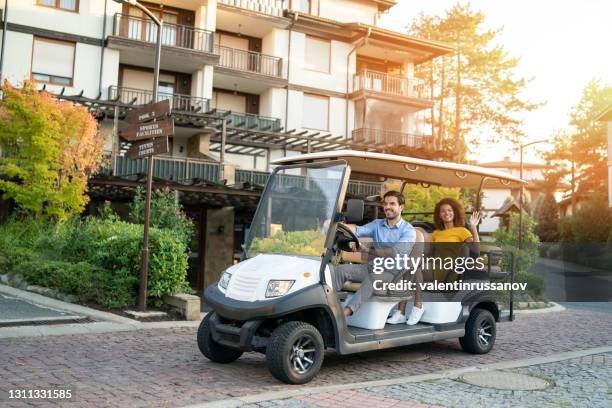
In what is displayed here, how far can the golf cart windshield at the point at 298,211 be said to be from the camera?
6.49 meters

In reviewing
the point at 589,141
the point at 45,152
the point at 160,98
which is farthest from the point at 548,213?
the point at 45,152

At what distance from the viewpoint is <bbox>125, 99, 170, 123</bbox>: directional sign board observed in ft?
33.7

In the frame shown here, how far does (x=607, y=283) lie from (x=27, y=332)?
23510 mm

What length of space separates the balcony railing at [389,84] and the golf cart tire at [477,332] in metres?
23.3

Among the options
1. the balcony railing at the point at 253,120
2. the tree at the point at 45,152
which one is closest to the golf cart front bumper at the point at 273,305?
the tree at the point at 45,152

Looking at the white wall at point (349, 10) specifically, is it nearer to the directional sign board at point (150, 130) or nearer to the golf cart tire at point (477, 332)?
the directional sign board at point (150, 130)

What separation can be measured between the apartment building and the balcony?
0.05 meters

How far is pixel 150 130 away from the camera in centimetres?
1043

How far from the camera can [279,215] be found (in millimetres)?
6922

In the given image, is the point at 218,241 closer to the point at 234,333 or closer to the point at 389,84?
the point at 389,84

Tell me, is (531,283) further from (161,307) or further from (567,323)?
(161,307)

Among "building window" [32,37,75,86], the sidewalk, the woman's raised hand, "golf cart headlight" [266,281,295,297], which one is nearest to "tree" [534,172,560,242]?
"building window" [32,37,75,86]

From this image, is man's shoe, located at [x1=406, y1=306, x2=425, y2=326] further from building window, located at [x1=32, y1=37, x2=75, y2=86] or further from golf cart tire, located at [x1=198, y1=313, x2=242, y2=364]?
building window, located at [x1=32, y1=37, x2=75, y2=86]

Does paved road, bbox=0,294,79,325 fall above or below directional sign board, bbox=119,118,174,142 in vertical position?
below
